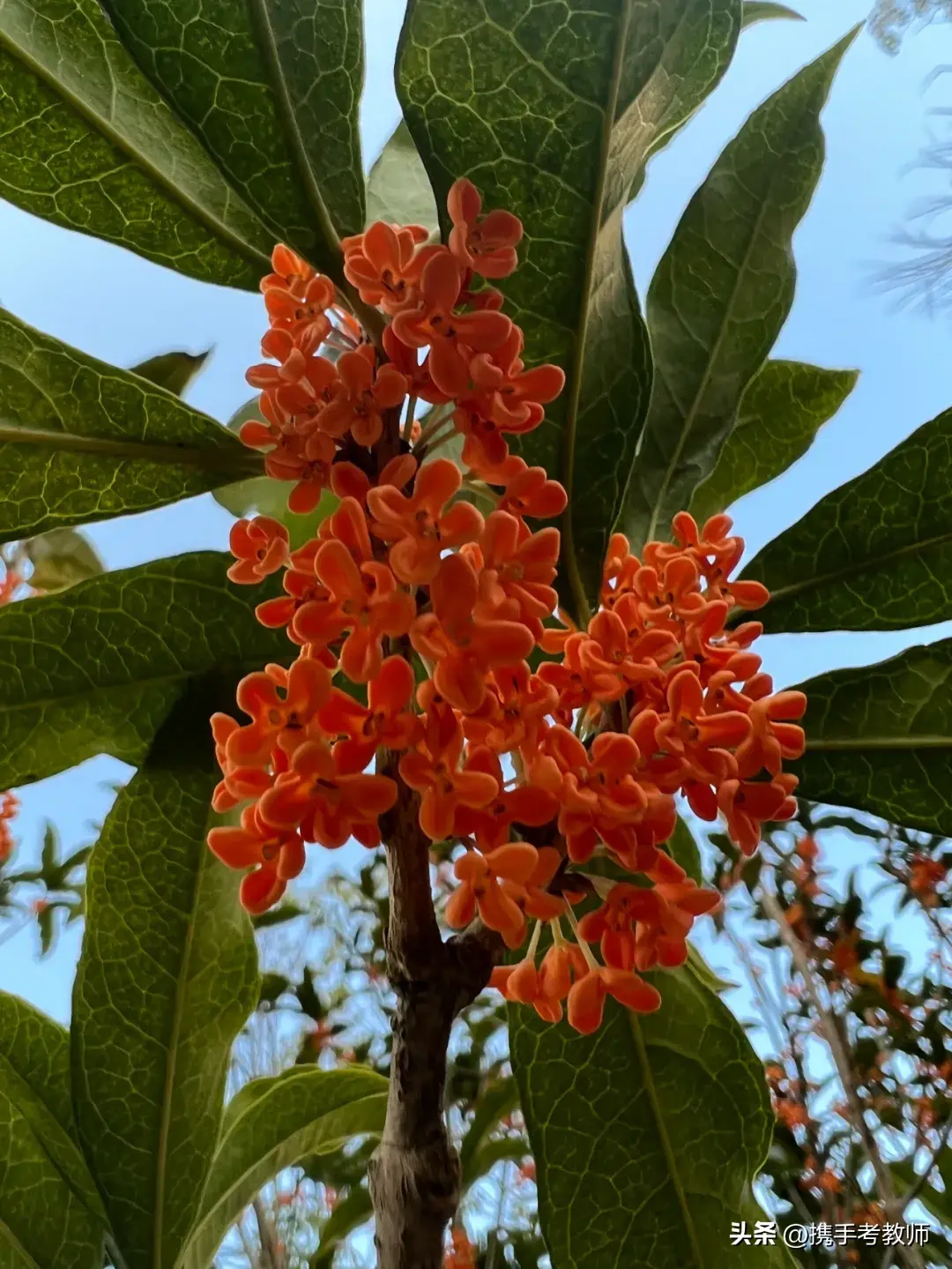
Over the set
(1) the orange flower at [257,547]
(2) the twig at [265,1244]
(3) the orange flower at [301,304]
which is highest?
(3) the orange flower at [301,304]

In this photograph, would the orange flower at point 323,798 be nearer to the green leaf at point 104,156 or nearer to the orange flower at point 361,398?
the orange flower at point 361,398

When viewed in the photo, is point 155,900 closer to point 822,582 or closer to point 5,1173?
point 5,1173

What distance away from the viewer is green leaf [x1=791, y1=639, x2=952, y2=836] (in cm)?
65

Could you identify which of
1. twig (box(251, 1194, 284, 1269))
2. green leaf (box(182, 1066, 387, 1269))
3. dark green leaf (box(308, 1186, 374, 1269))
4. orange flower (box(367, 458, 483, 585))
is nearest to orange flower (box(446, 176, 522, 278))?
orange flower (box(367, 458, 483, 585))

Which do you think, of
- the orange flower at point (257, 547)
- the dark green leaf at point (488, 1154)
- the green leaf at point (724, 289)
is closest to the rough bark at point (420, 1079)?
the orange flower at point (257, 547)

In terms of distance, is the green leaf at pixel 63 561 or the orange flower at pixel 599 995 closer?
the orange flower at pixel 599 995

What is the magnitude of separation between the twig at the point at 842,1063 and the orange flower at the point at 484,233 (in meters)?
1.21

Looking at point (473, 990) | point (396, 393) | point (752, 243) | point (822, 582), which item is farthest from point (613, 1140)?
point (752, 243)

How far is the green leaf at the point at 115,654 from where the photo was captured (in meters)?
0.67

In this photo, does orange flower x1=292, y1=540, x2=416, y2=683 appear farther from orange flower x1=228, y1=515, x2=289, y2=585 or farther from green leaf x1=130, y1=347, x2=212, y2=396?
green leaf x1=130, y1=347, x2=212, y2=396

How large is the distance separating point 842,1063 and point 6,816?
120 cm

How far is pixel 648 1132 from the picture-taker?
0.67 meters

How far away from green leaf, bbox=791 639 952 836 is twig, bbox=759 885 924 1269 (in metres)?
0.79

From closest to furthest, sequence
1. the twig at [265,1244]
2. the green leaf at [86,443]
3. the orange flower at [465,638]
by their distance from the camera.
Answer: the orange flower at [465,638] → the green leaf at [86,443] → the twig at [265,1244]
